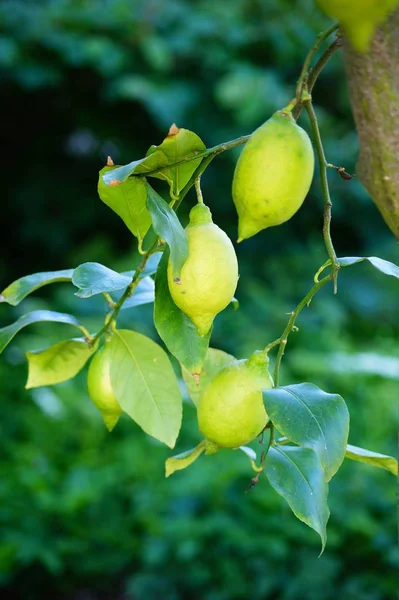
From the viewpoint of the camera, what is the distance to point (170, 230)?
362 millimetres

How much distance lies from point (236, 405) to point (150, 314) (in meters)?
1.75

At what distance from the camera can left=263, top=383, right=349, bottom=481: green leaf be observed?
39 cm

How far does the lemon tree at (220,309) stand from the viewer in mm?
375

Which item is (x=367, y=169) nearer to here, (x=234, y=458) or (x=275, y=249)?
(x=234, y=458)

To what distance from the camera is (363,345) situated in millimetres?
2215

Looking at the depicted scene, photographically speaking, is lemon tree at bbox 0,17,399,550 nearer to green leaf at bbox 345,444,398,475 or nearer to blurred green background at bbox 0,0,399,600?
green leaf at bbox 345,444,398,475

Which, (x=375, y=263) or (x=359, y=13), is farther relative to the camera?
(x=375, y=263)

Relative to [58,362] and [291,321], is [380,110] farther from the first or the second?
[58,362]

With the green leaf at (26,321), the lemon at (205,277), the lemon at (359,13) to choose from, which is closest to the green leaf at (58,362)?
the green leaf at (26,321)

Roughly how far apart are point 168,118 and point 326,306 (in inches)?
27.5

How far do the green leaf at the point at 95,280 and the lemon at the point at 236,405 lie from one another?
9 cm

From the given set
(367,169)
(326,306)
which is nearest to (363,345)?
(326,306)

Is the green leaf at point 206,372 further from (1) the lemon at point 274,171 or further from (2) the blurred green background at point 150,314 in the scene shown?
(2) the blurred green background at point 150,314

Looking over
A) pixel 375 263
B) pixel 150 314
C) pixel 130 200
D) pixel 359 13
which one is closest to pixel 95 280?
pixel 130 200
